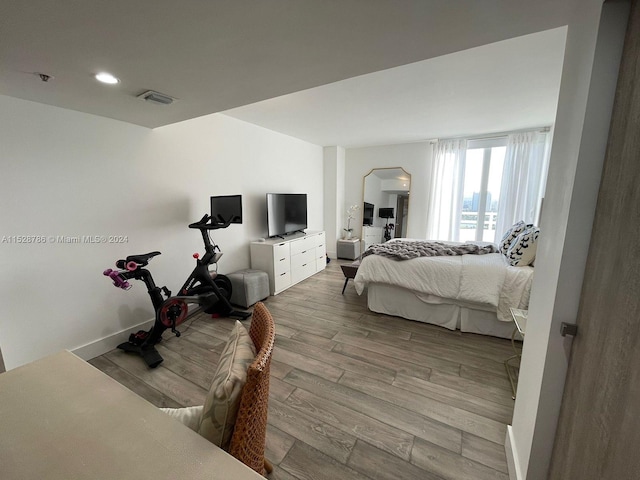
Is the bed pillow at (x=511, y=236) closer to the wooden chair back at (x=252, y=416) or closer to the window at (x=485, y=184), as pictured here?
the window at (x=485, y=184)

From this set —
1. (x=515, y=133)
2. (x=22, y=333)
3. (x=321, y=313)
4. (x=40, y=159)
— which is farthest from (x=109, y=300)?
(x=515, y=133)

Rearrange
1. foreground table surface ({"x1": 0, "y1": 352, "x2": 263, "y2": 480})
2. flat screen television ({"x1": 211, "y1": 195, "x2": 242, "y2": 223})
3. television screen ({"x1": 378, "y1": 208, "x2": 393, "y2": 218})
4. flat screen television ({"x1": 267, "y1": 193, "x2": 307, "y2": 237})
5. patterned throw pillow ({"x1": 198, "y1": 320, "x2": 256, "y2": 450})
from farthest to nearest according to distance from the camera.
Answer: television screen ({"x1": 378, "y1": 208, "x2": 393, "y2": 218})
flat screen television ({"x1": 267, "y1": 193, "x2": 307, "y2": 237})
flat screen television ({"x1": 211, "y1": 195, "x2": 242, "y2": 223})
patterned throw pillow ({"x1": 198, "y1": 320, "x2": 256, "y2": 450})
foreground table surface ({"x1": 0, "y1": 352, "x2": 263, "y2": 480})

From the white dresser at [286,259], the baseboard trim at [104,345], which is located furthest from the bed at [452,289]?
the baseboard trim at [104,345]

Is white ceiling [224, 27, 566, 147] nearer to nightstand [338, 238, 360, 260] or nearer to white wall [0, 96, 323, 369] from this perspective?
white wall [0, 96, 323, 369]

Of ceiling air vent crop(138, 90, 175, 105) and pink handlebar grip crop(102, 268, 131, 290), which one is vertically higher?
ceiling air vent crop(138, 90, 175, 105)

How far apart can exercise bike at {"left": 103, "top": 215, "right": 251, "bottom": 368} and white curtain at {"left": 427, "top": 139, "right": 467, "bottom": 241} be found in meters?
3.93

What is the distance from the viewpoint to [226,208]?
280 cm

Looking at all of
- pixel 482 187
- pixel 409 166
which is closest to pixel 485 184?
pixel 482 187

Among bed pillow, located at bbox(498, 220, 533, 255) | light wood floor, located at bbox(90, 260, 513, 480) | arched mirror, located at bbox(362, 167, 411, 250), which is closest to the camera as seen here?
light wood floor, located at bbox(90, 260, 513, 480)

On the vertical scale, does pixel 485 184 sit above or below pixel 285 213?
above

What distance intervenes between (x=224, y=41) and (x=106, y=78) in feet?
2.87

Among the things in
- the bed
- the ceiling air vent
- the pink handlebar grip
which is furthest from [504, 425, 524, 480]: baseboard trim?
the ceiling air vent

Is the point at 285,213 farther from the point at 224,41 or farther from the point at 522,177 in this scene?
the point at 522,177

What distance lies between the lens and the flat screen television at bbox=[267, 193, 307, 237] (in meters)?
3.81
